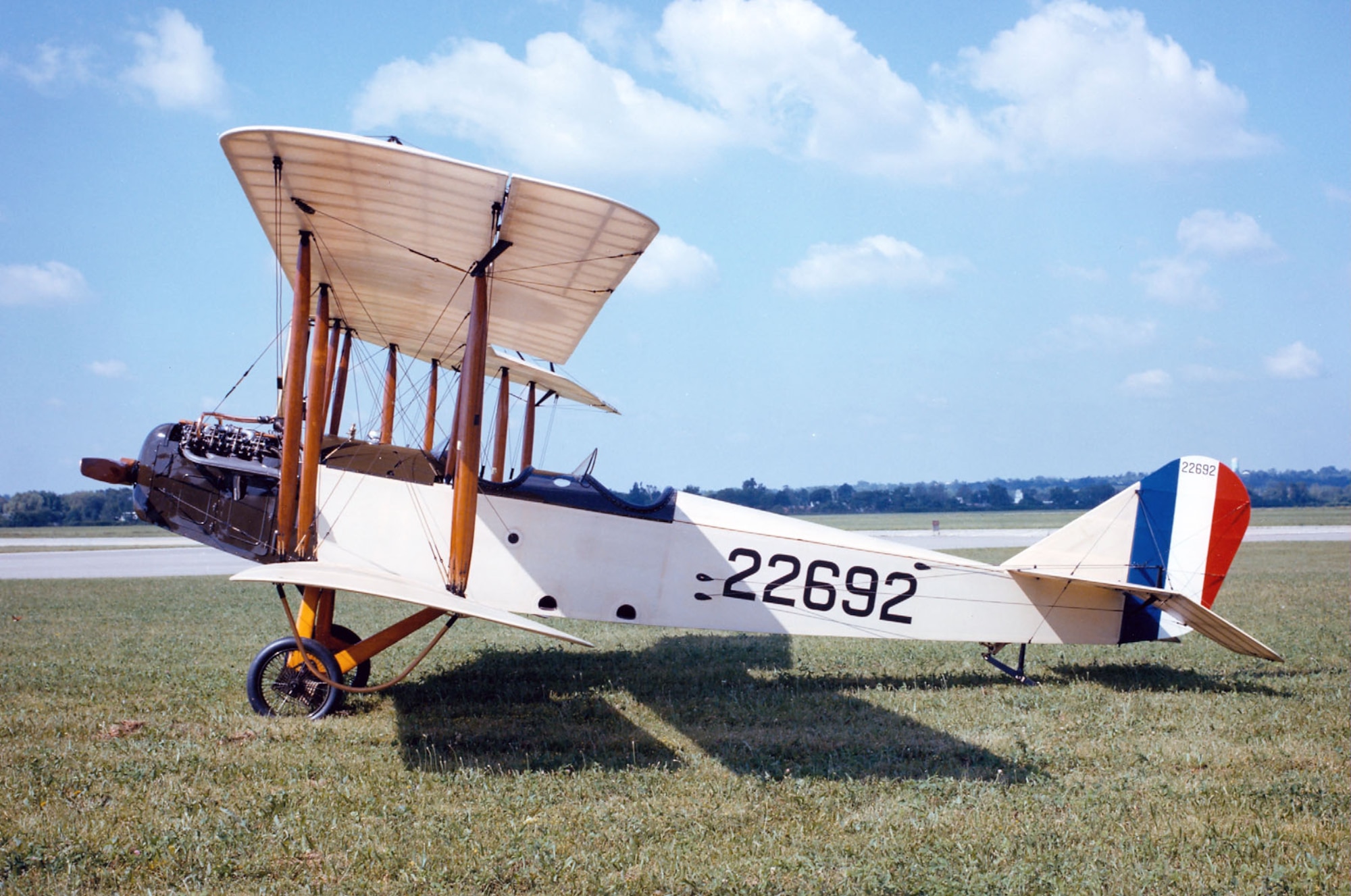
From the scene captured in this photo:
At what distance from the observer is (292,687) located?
6234mm

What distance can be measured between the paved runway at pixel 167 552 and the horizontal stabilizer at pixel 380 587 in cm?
992

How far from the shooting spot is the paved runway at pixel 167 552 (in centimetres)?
1995

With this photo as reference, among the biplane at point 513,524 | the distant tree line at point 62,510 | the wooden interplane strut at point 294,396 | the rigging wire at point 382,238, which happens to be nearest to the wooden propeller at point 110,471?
the biplane at point 513,524

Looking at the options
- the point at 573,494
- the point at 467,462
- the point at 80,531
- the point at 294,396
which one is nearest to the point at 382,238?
the point at 294,396

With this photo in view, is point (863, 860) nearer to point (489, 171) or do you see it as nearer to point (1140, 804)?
point (1140, 804)

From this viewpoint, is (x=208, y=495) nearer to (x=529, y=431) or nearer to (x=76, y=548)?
(x=529, y=431)

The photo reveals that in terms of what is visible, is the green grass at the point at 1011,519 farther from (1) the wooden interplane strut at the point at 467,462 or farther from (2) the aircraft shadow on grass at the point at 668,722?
(1) the wooden interplane strut at the point at 467,462

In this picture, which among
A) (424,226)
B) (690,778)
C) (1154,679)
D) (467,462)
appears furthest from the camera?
(1154,679)

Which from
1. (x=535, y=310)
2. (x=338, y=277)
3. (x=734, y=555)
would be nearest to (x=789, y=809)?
(x=734, y=555)

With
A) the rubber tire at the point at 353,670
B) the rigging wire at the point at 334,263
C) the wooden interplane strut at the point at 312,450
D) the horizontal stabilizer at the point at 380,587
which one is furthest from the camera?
the rubber tire at the point at 353,670

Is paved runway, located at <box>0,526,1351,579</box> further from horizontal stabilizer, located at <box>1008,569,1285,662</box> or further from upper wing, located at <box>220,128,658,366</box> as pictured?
horizontal stabilizer, located at <box>1008,569,1285,662</box>

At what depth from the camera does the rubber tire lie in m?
7.03

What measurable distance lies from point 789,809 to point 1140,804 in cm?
184

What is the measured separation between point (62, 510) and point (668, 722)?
56990 millimetres
